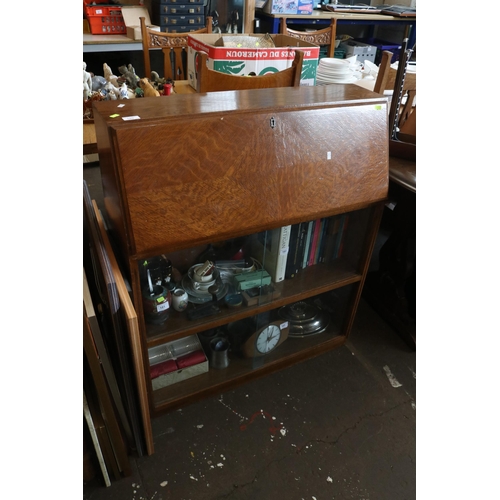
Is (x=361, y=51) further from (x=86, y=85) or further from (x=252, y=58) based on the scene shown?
(x=86, y=85)

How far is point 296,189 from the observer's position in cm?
110

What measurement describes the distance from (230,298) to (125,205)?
0.55 metres

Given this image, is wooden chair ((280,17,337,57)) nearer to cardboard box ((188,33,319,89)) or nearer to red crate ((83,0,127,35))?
cardboard box ((188,33,319,89))

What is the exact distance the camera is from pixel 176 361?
142 centimetres

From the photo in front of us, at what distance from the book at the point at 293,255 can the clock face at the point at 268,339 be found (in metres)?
0.23

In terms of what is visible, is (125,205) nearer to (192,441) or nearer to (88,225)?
(88,225)

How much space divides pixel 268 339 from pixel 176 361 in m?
0.35

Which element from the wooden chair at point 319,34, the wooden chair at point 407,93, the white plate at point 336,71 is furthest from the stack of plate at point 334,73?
the wooden chair at point 319,34


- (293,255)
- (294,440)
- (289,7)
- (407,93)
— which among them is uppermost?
(289,7)

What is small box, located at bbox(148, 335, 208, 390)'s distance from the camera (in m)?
1.39

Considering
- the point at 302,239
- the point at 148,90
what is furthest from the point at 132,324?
the point at 148,90

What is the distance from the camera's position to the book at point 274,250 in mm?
1275

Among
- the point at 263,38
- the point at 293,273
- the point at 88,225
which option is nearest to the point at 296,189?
the point at 293,273

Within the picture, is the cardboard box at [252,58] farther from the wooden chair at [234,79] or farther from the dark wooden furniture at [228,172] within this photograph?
the dark wooden furniture at [228,172]
